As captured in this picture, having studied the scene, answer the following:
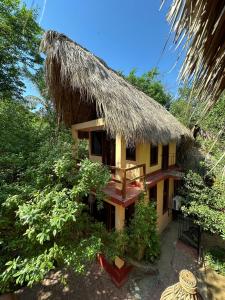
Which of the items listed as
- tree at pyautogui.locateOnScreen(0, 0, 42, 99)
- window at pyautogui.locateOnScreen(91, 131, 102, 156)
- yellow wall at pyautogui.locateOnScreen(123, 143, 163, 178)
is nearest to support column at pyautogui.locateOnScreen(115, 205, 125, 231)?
yellow wall at pyautogui.locateOnScreen(123, 143, 163, 178)

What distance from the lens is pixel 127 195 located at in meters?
5.86

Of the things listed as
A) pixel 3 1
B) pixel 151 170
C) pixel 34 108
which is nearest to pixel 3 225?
pixel 151 170

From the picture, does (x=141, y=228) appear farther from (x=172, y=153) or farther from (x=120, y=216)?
(x=172, y=153)

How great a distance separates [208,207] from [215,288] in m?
2.69

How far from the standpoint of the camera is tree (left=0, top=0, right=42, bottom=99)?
9.10m

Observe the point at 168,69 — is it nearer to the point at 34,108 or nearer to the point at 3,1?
the point at 3,1

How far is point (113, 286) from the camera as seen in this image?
6.10m

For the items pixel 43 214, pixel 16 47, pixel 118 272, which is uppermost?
pixel 16 47

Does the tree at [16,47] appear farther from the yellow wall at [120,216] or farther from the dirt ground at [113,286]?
the dirt ground at [113,286]

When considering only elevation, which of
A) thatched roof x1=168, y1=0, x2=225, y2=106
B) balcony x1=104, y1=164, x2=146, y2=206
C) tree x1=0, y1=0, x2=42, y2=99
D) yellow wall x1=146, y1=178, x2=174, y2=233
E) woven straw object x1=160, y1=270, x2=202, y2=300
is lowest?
yellow wall x1=146, y1=178, x2=174, y2=233

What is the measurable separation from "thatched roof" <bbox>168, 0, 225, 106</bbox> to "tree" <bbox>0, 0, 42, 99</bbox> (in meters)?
10.4

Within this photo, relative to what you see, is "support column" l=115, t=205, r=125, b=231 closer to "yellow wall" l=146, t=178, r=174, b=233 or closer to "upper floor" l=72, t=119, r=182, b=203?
"upper floor" l=72, t=119, r=182, b=203

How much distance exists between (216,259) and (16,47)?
14457mm

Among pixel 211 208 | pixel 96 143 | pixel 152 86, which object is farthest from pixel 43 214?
pixel 152 86
